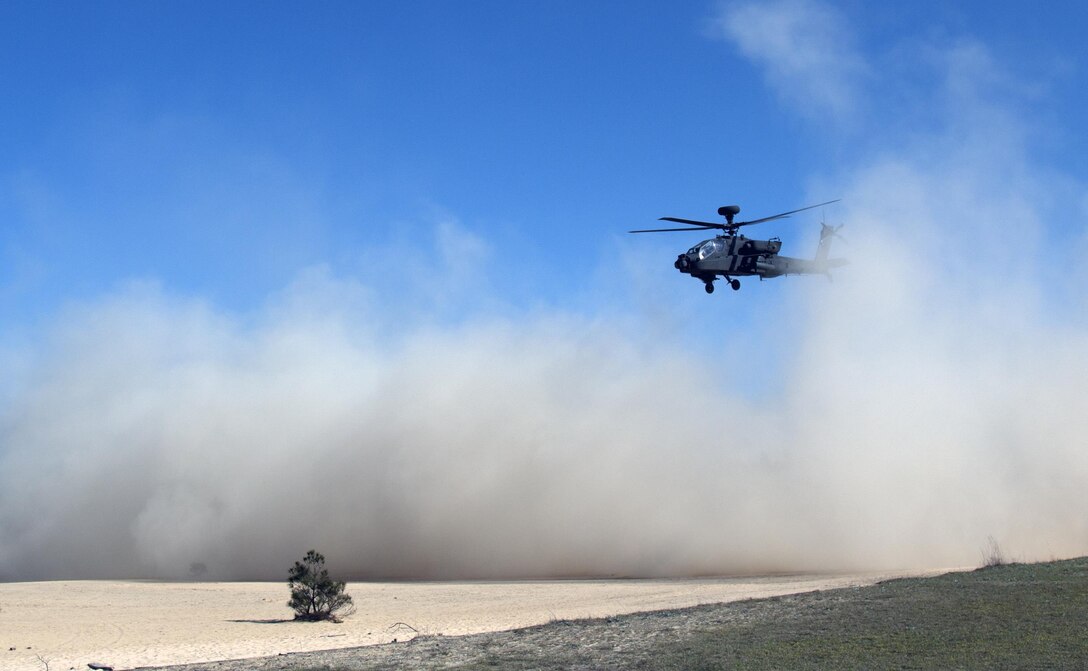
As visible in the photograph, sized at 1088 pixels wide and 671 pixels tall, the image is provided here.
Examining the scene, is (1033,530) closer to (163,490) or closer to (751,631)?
(751,631)

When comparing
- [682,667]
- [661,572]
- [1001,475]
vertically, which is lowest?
[682,667]

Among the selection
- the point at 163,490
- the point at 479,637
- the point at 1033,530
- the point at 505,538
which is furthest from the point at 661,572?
the point at 163,490

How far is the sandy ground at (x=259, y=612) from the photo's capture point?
27188mm

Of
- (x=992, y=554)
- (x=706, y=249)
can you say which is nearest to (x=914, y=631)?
(x=706, y=249)

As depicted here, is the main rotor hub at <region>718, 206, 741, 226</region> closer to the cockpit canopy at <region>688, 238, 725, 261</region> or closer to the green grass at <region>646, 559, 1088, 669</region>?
the cockpit canopy at <region>688, 238, 725, 261</region>

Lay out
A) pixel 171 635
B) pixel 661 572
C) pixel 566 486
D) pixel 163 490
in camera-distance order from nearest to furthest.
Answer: pixel 171 635 → pixel 661 572 → pixel 566 486 → pixel 163 490

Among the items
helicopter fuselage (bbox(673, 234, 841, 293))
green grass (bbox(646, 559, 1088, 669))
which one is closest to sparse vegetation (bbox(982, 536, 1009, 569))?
green grass (bbox(646, 559, 1088, 669))

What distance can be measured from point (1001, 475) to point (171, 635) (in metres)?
50.9

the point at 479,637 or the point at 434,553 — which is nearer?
the point at 479,637

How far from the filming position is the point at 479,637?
27250mm

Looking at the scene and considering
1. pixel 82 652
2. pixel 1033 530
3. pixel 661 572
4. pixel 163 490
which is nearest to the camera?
pixel 82 652

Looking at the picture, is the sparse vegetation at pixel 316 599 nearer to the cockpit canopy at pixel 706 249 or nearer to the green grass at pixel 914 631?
the green grass at pixel 914 631

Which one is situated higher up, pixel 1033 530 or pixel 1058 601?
pixel 1033 530

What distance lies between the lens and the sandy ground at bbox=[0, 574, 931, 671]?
89.2 feet
